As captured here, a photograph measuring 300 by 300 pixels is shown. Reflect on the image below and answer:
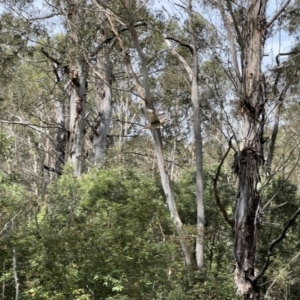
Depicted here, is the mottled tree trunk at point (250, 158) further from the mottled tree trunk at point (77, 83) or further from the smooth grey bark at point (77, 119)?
the smooth grey bark at point (77, 119)

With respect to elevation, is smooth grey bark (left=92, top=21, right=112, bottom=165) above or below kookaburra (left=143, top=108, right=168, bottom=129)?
above

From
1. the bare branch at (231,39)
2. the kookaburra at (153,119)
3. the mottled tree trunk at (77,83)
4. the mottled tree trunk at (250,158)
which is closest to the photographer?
the mottled tree trunk at (250,158)

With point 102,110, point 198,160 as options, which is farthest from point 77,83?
point 198,160

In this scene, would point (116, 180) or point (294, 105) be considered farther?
point (294, 105)

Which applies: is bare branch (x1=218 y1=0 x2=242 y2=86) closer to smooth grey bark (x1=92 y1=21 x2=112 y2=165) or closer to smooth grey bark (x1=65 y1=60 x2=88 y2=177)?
smooth grey bark (x1=92 y1=21 x2=112 y2=165)

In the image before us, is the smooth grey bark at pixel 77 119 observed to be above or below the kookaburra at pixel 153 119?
above

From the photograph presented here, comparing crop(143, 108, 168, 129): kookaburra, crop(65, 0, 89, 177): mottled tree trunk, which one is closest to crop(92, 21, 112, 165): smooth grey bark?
crop(65, 0, 89, 177): mottled tree trunk

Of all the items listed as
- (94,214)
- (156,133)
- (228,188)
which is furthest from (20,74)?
(94,214)

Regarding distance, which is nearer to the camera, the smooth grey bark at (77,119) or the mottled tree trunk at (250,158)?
the mottled tree trunk at (250,158)

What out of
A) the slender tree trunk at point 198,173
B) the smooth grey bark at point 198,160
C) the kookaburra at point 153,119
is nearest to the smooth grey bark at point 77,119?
the smooth grey bark at point 198,160

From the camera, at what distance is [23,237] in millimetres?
5297

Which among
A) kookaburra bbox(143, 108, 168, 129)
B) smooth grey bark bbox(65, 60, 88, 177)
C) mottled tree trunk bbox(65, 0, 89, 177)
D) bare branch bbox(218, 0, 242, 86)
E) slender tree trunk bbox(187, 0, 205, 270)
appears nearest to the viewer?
kookaburra bbox(143, 108, 168, 129)

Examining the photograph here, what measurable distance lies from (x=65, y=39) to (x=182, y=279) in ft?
19.9

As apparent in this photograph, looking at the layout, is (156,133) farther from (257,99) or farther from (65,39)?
(65,39)
